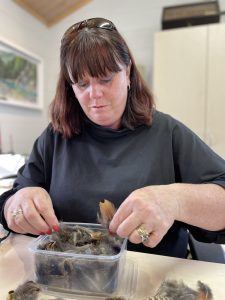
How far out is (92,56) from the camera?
30.4 inches

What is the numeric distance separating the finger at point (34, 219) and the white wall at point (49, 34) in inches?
67.1

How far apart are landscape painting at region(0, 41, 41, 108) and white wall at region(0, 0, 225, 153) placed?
88 mm

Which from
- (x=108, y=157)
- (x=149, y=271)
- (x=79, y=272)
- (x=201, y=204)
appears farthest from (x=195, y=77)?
(x=79, y=272)

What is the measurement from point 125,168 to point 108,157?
7cm

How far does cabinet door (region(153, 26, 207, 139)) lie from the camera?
226 centimetres

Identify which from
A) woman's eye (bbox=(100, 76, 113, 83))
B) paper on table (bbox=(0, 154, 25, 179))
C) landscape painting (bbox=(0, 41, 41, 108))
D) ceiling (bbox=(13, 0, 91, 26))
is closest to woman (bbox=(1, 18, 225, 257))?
woman's eye (bbox=(100, 76, 113, 83))

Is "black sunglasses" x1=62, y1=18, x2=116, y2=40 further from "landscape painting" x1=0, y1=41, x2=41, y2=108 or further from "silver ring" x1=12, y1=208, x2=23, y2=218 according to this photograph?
"landscape painting" x1=0, y1=41, x2=41, y2=108

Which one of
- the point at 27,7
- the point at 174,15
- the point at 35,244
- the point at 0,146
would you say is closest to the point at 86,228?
the point at 35,244

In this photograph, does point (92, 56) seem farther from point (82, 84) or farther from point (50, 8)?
point (50, 8)

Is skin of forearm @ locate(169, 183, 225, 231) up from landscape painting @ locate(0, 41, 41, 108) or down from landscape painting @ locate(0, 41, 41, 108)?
down

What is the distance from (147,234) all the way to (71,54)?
0.52 m

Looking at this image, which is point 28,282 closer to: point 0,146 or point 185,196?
→ point 185,196

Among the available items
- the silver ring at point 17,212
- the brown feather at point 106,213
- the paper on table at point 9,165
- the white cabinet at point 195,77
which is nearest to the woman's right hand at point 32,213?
the silver ring at point 17,212

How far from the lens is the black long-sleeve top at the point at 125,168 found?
0.82 meters
